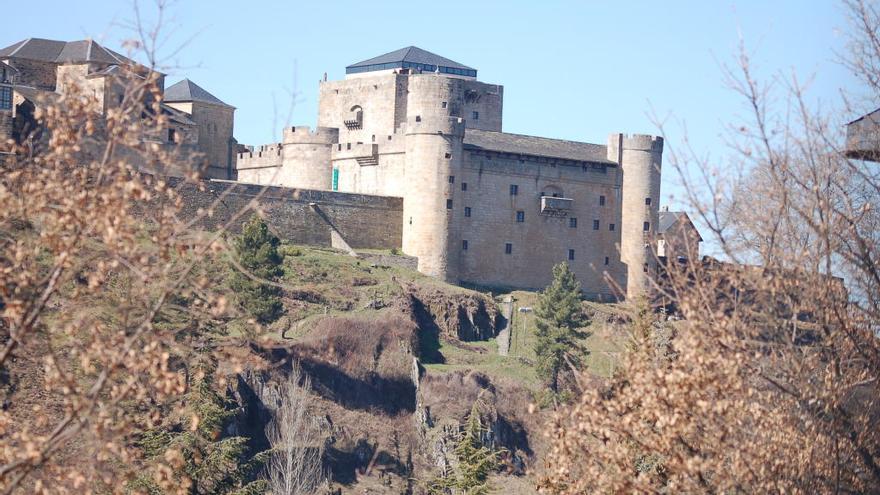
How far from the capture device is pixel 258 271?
1779 inches

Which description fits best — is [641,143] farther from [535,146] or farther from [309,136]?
[309,136]

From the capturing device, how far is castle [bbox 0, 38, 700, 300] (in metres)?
55.4

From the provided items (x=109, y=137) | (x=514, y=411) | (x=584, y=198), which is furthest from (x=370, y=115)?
(x=109, y=137)

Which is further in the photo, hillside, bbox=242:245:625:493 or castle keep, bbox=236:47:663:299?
castle keep, bbox=236:47:663:299

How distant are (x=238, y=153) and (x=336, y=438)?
22.2m

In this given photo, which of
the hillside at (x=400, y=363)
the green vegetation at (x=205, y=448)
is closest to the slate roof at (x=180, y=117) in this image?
the hillside at (x=400, y=363)

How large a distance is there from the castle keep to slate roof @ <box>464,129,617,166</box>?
6cm

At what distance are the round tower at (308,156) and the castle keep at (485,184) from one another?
4cm

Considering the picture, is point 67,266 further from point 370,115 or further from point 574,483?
point 370,115

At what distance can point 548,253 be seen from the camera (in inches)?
2283

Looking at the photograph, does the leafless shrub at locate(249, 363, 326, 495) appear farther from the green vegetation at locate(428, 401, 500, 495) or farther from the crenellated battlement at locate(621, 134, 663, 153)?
the crenellated battlement at locate(621, 134, 663, 153)

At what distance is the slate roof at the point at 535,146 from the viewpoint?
57844mm

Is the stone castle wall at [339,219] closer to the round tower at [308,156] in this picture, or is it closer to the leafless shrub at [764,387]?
the round tower at [308,156]

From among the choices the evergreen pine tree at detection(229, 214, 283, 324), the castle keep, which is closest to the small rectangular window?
the evergreen pine tree at detection(229, 214, 283, 324)
